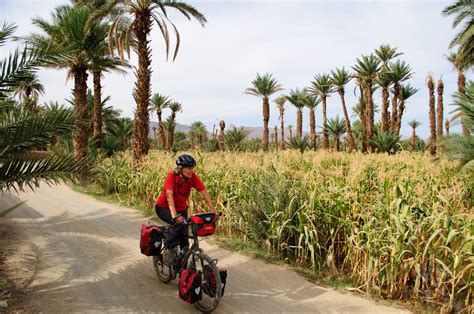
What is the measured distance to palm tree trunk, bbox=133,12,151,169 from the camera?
14578 mm

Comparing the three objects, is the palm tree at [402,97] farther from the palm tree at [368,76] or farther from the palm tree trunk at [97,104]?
the palm tree trunk at [97,104]

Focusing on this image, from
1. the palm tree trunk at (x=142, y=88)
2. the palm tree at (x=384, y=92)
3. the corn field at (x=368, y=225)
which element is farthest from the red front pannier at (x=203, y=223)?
the palm tree at (x=384, y=92)

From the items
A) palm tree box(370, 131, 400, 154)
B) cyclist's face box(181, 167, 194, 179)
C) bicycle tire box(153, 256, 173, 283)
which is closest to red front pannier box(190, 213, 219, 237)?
cyclist's face box(181, 167, 194, 179)

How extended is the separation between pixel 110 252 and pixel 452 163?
8470 millimetres

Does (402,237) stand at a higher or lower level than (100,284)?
higher

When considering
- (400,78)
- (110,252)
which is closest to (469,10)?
(400,78)

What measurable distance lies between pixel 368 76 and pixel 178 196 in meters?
27.8

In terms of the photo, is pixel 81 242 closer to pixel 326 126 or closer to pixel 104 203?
pixel 104 203

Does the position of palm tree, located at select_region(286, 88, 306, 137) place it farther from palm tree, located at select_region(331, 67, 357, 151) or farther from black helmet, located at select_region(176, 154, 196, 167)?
black helmet, located at select_region(176, 154, 196, 167)

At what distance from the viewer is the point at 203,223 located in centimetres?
428

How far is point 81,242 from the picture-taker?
7.17 metres

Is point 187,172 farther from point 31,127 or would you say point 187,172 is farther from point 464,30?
point 464,30

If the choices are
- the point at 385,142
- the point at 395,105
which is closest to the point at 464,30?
the point at 385,142

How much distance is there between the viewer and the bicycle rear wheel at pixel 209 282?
422 cm
